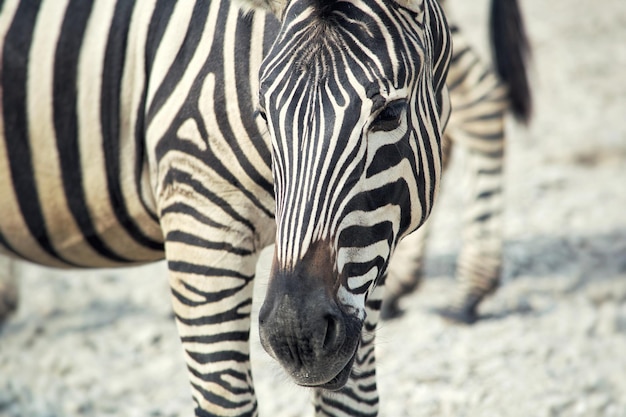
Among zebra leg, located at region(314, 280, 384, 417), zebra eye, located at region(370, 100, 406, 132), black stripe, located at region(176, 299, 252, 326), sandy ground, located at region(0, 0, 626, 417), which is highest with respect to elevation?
zebra eye, located at region(370, 100, 406, 132)

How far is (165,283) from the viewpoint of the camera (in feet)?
18.7

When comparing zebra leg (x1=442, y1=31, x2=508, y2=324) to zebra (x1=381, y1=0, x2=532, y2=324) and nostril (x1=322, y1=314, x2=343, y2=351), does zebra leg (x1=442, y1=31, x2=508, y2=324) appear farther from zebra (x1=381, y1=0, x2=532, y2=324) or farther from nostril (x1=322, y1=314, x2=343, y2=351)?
nostril (x1=322, y1=314, x2=343, y2=351)

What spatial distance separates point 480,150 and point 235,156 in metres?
3.19

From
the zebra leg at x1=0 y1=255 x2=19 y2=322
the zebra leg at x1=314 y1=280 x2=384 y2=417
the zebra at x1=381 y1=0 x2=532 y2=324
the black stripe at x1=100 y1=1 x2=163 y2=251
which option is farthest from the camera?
the zebra leg at x1=0 y1=255 x2=19 y2=322

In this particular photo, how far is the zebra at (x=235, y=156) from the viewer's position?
6.27ft

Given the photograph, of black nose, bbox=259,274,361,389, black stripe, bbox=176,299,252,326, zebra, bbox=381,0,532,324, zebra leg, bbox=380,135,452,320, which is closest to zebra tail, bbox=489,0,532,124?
zebra, bbox=381,0,532,324

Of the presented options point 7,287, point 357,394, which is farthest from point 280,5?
point 7,287

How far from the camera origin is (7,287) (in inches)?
207

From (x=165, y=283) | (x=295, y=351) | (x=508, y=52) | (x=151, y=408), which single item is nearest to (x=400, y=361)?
(x=151, y=408)

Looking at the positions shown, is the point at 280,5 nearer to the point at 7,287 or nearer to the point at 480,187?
the point at 480,187

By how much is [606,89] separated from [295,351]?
25.1 ft

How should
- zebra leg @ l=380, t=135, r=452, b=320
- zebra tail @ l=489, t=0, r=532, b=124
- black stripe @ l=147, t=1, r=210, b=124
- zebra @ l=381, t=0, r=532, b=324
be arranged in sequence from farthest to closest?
1. zebra tail @ l=489, t=0, r=532, b=124
2. zebra leg @ l=380, t=135, r=452, b=320
3. zebra @ l=381, t=0, r=532, b=324
4. black stripe @ l=147, t=1, r=210, b=124

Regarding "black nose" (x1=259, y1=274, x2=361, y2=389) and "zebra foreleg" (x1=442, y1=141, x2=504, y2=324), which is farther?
"zebra foreleg" (x1=442, y1=141, x2=504, y2=324)

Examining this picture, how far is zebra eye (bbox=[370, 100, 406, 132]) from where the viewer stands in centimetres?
194
